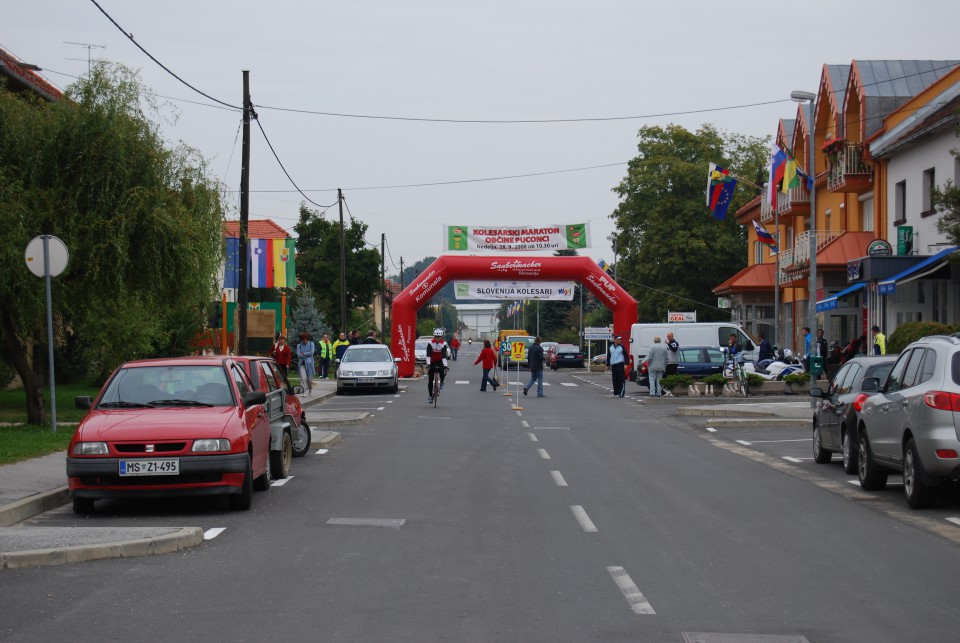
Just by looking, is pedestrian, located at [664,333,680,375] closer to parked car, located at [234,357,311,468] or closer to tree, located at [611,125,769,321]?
parked car, located at [234,357,311,468]

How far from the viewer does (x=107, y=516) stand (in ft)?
35.3

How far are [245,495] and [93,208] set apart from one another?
9149mm

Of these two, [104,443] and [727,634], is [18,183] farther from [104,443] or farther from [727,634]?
[727,634]

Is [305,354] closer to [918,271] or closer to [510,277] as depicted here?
[510,277]

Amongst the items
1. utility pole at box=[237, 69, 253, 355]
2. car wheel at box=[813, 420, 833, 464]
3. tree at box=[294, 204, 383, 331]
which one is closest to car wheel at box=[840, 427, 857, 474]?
car wheel at box=[813, 420, 833, 464]

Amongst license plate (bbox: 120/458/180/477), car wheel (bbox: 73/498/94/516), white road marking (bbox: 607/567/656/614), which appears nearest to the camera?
white road marking (bbox: 607/567/656/614)

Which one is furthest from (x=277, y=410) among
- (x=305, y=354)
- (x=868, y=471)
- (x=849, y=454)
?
(x=305, y=354)

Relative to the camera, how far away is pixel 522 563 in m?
8.27

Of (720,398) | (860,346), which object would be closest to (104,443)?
(720,398)

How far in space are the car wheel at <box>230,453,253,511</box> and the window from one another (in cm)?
2758

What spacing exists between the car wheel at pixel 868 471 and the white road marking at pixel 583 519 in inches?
151

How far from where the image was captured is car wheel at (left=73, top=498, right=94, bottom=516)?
1074cm

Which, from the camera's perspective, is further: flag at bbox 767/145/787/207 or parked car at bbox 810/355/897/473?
flag at bbox 767/145/787/207

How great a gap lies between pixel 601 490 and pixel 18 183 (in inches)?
432
